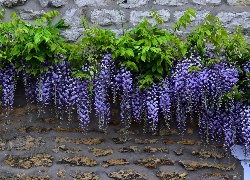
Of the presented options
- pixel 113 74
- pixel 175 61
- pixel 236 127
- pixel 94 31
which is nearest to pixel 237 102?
pixel 236 127

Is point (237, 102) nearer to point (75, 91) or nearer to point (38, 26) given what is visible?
point (75, 91)

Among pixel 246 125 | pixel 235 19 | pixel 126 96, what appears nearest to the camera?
pixel 246 125

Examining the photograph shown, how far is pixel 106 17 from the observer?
4.55 m

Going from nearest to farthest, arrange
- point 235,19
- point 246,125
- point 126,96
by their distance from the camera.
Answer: point 246,125 < point 126,96 < point 235,19

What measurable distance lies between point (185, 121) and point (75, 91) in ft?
2.98

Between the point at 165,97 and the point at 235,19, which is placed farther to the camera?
the point at 235,19

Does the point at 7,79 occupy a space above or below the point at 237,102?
above

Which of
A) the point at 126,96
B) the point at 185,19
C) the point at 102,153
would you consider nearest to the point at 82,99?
the point at 126,96

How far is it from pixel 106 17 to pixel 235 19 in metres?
1.08

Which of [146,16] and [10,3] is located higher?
[10,3]

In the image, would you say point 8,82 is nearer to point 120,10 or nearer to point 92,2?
point 92,2

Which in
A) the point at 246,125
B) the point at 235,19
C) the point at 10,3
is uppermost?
the point at 10,3

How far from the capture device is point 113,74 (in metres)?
4.20

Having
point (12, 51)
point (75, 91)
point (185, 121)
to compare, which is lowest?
point (185, 121)
